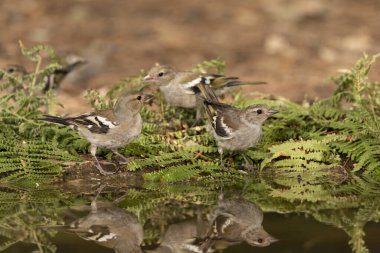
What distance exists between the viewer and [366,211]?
7.05 m

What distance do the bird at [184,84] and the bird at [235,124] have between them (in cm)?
86

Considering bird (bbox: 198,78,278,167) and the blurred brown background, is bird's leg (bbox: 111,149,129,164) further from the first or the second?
the blurred brown background

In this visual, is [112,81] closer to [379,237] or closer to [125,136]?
[125,136]

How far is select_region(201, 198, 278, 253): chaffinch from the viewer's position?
621 centimetres

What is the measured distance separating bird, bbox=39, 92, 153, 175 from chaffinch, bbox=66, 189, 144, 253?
141cm

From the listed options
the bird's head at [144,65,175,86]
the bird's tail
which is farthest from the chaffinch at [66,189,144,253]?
the bird's head at [144,65,175,86]

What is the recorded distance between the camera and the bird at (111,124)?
28.6ft

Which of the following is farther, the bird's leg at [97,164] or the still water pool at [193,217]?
the bird's leg at [97,164]

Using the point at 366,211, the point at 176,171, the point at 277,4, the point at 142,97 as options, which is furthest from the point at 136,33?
the point at 366,211

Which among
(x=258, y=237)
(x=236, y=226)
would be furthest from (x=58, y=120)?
(x=258, y=237)

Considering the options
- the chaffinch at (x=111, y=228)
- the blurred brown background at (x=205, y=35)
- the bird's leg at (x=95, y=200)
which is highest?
the blurred brown background at (x=205, y=35)

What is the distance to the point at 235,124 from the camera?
908 centimetres

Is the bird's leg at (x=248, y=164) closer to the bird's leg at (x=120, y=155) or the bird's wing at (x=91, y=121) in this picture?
the bird's leg at (x=120, y=155)

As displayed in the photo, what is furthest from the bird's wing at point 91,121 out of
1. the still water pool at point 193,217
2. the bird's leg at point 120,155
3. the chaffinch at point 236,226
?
the chaffinch at point 236,226
